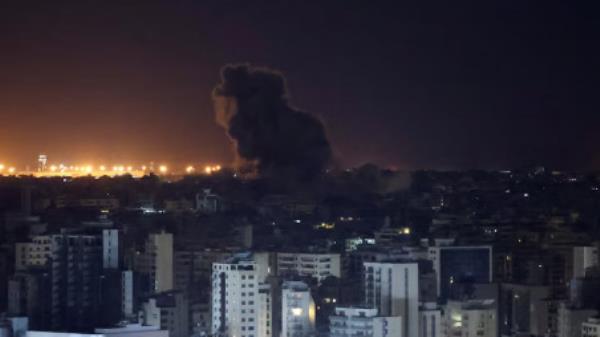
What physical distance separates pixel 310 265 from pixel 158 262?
1.11m

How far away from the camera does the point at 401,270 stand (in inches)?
548

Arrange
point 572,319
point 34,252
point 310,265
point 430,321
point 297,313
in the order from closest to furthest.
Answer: point 297,313, point 430,321, point 572,319, point 34,252, point 310,265

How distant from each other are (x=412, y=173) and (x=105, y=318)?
256 inches

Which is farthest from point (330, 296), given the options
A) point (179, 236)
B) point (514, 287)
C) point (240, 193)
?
point (240, 193)

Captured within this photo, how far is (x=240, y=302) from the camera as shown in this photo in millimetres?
13547

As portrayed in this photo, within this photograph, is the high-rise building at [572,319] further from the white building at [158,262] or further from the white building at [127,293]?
the white building at [158,262]

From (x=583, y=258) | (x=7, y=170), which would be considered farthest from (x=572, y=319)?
(x=7, y=170)

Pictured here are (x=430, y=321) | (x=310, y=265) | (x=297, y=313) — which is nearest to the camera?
(x=297, y=313)

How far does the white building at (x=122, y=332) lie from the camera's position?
458 inches

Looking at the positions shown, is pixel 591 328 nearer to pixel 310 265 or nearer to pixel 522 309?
pixel 522 309

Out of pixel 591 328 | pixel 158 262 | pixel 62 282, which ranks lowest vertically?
pixel 591 328

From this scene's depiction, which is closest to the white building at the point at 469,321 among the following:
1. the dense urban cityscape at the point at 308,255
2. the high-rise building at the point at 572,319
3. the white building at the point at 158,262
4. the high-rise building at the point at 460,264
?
the dense urban cityscape at the point at 308,255

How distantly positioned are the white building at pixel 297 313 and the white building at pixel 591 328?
64.0 inches

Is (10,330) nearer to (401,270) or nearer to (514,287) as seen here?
(401,270)
